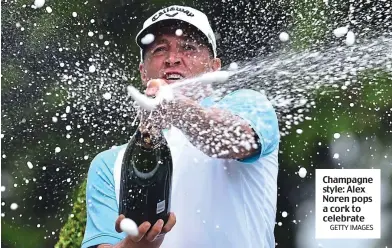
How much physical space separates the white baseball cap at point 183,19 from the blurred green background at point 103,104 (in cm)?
3

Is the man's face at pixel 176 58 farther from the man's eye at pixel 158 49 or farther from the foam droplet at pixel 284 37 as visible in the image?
the foam droplet at pixel 284 37

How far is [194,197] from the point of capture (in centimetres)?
173

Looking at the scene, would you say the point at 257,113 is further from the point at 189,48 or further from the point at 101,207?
the point at 101,207

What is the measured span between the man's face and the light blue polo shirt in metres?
0.14

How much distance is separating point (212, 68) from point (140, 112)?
239mm

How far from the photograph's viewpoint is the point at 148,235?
1.62 m

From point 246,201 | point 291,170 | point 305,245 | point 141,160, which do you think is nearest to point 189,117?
point 141,160

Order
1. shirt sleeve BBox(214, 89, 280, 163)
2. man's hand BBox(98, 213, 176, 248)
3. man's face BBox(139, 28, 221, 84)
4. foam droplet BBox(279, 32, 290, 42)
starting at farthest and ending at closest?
Result: foam droplet BBox(279, 32, 290, 42), man's face BBox(139, 28, 221, 84), man's hand BBox(98, 213, 176, 248), shirt sleeve BBox(214, 89, 280, 163)

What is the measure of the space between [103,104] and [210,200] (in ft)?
1.44

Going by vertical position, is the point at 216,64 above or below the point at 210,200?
above

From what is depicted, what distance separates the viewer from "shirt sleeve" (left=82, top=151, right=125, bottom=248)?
1.74m

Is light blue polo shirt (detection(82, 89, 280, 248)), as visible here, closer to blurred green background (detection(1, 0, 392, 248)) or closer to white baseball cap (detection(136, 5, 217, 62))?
blurred green background (detection(1, 0, 392, 248))

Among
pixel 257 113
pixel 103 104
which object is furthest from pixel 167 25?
pixel 257 113

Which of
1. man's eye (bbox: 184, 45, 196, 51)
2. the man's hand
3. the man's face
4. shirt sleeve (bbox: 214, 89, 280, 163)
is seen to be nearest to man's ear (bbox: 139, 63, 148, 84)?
the man's face
